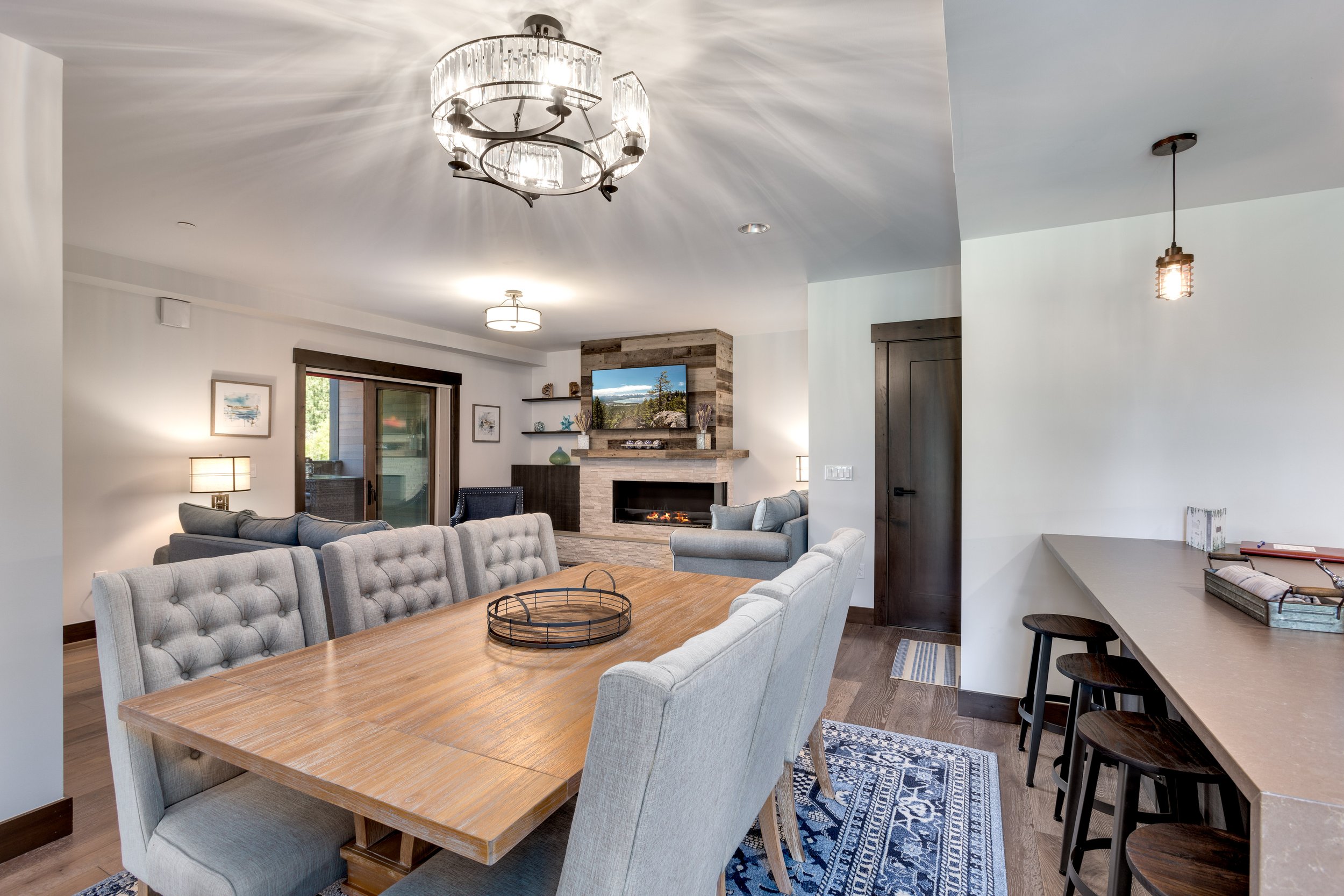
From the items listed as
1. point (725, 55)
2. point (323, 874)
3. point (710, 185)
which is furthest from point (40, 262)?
point (710, 185)

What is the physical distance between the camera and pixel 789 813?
1863 millimetres

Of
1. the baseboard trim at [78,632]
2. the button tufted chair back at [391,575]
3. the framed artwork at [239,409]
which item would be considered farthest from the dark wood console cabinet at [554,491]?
the button tufted chair back at [391,575]

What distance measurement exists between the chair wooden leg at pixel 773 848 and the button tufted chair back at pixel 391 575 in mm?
1296

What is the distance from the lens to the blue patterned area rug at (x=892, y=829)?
180 centimetres

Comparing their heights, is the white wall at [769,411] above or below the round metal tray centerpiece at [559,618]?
above

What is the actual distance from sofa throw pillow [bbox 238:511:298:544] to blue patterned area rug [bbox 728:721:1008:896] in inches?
105

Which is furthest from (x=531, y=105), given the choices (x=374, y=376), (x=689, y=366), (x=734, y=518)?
(x=374, y=376)

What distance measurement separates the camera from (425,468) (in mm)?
6820

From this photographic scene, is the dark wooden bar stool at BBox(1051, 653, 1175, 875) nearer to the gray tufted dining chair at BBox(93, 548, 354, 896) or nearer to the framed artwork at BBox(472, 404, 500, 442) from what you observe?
the gray tufted dining chair at BBox(93, 548, 354, 896)

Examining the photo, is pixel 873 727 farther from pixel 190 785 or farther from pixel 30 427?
pixel 30 427

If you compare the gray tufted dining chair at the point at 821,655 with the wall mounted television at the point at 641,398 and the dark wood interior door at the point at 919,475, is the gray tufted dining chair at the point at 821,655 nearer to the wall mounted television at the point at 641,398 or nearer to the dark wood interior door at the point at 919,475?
the dark wood interior door at the point at 919,475

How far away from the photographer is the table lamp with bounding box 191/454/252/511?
4.39m

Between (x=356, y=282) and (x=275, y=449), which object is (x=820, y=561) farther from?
(x=275, y=449)

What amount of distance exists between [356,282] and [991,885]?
4.95m
